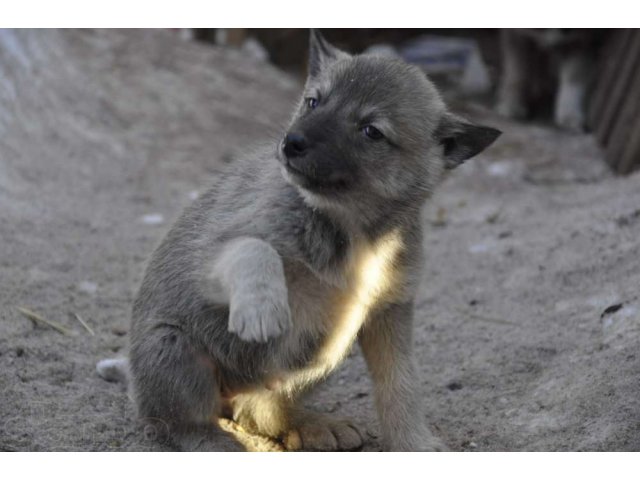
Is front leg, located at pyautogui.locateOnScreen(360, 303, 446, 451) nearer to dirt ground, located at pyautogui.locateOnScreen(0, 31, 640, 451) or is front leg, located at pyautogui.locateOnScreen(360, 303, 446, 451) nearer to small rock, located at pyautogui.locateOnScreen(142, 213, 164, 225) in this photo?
dirt ground, located at pyautogui.locateOnScreen(0, 31, 640, 451)

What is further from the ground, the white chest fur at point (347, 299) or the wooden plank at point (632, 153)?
the white chest fur at point (347, 299)

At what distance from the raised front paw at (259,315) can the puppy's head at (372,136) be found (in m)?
0.59

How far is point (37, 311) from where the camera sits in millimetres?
5348

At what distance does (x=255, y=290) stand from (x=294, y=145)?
663 millimetres

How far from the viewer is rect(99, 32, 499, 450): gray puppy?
4012 mm

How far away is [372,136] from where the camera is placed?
4.15 metres

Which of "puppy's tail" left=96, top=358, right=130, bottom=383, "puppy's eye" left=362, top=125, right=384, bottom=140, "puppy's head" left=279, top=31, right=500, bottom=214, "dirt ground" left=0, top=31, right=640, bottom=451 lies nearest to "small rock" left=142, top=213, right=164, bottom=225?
"dirt ground" left=0, top=31, right=640, bottom=451

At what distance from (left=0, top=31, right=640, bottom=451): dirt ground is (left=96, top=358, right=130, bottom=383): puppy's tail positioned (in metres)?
0.05

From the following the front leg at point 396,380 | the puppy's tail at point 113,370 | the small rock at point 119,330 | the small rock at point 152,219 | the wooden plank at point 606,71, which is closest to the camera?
the front leg at point 396,380

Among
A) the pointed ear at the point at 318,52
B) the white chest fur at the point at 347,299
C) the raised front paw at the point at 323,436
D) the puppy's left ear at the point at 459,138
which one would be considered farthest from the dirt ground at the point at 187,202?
the puppy's left ear at the point at 459,138

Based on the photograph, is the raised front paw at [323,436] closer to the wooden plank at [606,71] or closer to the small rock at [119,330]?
the small rock at [119,330]

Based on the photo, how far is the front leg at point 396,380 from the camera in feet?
14.0

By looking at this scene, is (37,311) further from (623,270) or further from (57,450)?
(623,270)

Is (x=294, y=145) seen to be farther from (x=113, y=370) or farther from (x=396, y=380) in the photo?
(x=113, y=370)
